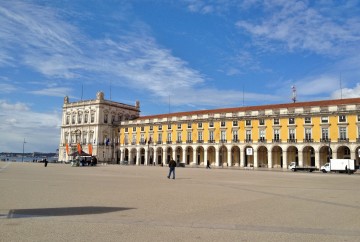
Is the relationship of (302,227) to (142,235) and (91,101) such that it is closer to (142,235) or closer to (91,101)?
(142,235)

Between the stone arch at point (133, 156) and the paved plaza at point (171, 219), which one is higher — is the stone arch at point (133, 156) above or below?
above

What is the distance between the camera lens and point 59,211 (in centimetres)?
920

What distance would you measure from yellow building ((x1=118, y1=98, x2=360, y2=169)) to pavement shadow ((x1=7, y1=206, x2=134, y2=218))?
166 feet

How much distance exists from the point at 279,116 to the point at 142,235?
55172 mm

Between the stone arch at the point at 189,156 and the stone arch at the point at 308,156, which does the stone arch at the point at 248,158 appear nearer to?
the stone arch at the point at 308,156

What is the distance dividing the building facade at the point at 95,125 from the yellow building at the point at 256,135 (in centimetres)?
866

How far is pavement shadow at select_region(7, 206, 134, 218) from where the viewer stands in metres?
8.62

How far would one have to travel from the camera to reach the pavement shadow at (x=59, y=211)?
340 inches

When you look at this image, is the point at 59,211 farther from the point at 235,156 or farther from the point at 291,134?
the point at 235,156

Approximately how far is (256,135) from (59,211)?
→ 54462 millimetres

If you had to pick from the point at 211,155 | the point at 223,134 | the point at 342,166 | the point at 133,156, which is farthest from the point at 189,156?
the point at 342,166

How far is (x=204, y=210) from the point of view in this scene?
9867 millimetres

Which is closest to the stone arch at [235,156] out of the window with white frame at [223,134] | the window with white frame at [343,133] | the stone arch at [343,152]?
the window with white frame at [223,134]

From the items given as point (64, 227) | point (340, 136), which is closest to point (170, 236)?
point (64, 227)
